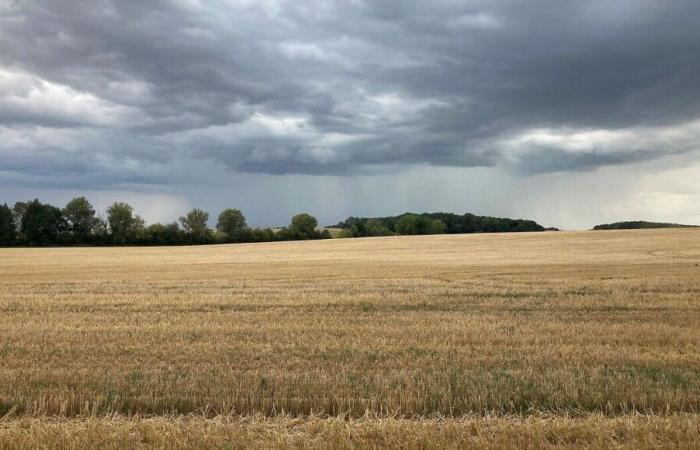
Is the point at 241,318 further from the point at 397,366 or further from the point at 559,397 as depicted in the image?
the point at 559,397

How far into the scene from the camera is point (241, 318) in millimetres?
15578

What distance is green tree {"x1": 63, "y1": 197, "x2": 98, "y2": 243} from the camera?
330 ft

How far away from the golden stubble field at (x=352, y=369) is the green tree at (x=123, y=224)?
267 ft

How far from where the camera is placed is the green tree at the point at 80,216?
3964 inches

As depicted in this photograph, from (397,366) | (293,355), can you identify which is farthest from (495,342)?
(293,355)

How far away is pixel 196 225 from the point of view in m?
109

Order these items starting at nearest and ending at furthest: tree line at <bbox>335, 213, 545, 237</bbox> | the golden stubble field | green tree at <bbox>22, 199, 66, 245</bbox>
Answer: the golden stubble field
green tree at <bbox>22, 199, 66, 245</bbox>
tree line at <bbox>335, 213, 545, 237</bbox>

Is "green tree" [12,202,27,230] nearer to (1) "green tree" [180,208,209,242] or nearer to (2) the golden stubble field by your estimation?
(1) "green tree" [180,208,209,242]

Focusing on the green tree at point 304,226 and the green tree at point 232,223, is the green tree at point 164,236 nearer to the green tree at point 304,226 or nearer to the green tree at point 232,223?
the green tree at point 232,223

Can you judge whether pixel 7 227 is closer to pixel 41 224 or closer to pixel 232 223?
pixel 41 224

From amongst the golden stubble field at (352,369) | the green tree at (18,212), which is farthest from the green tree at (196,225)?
the golden stubble field at (352,369)

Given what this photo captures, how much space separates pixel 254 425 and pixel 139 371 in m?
3.39

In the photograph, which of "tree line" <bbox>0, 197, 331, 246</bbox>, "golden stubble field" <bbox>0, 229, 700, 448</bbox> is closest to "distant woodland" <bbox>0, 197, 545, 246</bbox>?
"tree line" <bbox>0, 197, 331, 246</bbox>

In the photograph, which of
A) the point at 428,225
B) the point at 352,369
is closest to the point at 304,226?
the point at 428,225
